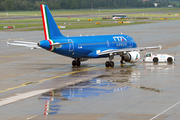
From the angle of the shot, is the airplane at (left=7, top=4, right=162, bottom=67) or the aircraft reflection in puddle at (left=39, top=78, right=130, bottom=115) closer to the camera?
the aircraft reflection in puddle at (left=39, top=78, right=130, bottom=115)

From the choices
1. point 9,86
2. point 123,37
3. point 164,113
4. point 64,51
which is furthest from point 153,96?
point 123,37

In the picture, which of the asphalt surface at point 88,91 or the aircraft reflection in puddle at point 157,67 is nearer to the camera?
the asphalt surface at point 88,91

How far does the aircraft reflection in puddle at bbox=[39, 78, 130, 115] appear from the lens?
30625 mm

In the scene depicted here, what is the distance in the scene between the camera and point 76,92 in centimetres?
3569

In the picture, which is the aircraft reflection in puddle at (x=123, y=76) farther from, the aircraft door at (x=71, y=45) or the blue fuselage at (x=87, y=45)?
the aircraft door at (x=71, y=45)

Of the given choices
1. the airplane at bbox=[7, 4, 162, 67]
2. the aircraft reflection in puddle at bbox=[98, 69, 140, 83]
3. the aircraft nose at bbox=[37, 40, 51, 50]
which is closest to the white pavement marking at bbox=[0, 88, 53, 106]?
the aircraft reflection in puddle at bbox=[98, 69, 140, 83]

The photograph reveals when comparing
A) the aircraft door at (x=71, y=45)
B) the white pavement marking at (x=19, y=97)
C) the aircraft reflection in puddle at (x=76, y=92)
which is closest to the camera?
the aircraft reflection in puddle at (x=76, y=92)

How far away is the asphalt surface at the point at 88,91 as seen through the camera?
28020 millimetres

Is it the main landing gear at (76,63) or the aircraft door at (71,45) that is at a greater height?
the aircraft door at (71,45)

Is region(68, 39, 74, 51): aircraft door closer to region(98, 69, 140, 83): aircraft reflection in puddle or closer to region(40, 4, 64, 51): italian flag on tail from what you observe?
region(40, 4, 64, 51): italian flag on tail

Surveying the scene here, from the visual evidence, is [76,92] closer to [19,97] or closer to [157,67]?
[19,97]

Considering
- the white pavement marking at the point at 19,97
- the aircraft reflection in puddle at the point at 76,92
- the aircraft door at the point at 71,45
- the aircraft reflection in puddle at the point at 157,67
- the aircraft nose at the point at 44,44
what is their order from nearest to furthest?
the aircraft reflection in puddle at the point at 76,92 → the white pavement marking at the point at 19,97 → the aircraft nose at the point at 44,44 → the aircraft door at the point at 71,45 → the aircraft reflection in puddle at the point at 157,67

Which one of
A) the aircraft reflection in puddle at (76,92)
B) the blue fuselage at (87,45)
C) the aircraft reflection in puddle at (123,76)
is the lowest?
the aircraft reflection in puddle at (123,76)

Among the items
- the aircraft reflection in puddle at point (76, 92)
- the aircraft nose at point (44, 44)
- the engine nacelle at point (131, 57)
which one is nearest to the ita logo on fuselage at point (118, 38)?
the engine nacelle at point (131, 57)
